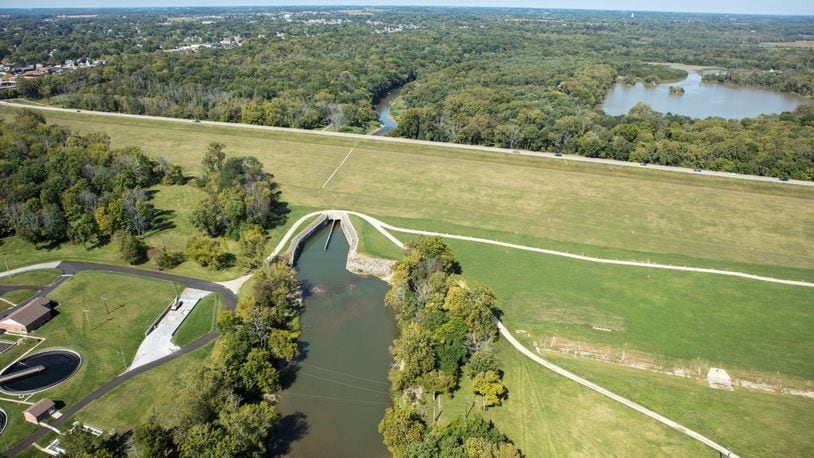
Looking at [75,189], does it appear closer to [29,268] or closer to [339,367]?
[29,268]

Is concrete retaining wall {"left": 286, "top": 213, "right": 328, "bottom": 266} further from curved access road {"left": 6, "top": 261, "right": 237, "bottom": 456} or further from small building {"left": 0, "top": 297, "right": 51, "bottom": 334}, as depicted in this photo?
small building {"left": 0, "top": 297, "right": 51, "bottom": 334}

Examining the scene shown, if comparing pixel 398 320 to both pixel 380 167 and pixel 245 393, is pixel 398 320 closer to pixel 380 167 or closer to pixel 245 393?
pixel 245 393

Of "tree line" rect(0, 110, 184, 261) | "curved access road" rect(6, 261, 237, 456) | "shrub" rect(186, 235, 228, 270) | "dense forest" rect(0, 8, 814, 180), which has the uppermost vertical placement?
"dense forest" rect(0, 8, 814, 180)

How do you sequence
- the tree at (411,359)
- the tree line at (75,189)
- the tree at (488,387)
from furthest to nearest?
the tree line at (75,189) < the tree at (411,359) < the tree at (488,387)

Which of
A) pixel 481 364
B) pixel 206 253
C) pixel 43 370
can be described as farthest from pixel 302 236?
pixel 481 364

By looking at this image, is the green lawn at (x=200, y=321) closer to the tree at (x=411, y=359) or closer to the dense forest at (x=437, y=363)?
the dense forest at (x=437, y=363)

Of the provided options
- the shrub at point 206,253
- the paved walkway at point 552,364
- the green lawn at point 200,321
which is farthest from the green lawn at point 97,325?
the paved walkway at point 552,364

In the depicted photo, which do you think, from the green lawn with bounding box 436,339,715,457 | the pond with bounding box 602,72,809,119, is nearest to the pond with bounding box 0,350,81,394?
the green lawn with bounding box 436,339,715,457
